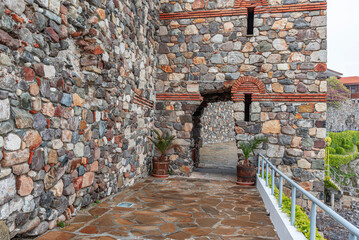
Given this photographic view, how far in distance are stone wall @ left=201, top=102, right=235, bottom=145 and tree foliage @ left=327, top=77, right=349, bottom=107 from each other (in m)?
22.1

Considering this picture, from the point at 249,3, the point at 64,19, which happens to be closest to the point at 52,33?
the point at 64,19

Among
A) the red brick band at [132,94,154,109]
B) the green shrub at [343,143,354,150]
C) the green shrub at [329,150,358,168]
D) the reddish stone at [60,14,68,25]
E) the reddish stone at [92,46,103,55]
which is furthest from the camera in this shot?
the green shrub at [343,143,354,150]

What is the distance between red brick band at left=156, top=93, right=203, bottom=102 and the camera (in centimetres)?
685

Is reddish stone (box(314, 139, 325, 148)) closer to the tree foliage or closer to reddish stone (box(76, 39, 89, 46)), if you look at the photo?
reddish stone (box(76, 39, 89, 46))

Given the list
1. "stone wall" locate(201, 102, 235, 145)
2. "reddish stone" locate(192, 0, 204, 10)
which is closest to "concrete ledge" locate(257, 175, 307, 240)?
"reddish stone" locate(192, 0, 204, 10)


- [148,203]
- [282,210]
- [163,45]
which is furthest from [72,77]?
[163,45]

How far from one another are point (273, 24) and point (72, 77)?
16.3 ft

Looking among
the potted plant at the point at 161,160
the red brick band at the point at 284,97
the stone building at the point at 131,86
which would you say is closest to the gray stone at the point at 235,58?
the stone building at the point at 131,86

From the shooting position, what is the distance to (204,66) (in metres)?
6.82

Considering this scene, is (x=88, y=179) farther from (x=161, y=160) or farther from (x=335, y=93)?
(x=335, y=93)

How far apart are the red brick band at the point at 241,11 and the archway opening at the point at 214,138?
2057 mm

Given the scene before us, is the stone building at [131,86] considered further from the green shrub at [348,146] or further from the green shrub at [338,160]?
the green shrub at [348,146]

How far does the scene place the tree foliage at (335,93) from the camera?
34.2 meters

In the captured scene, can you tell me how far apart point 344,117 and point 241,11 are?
36.0m
